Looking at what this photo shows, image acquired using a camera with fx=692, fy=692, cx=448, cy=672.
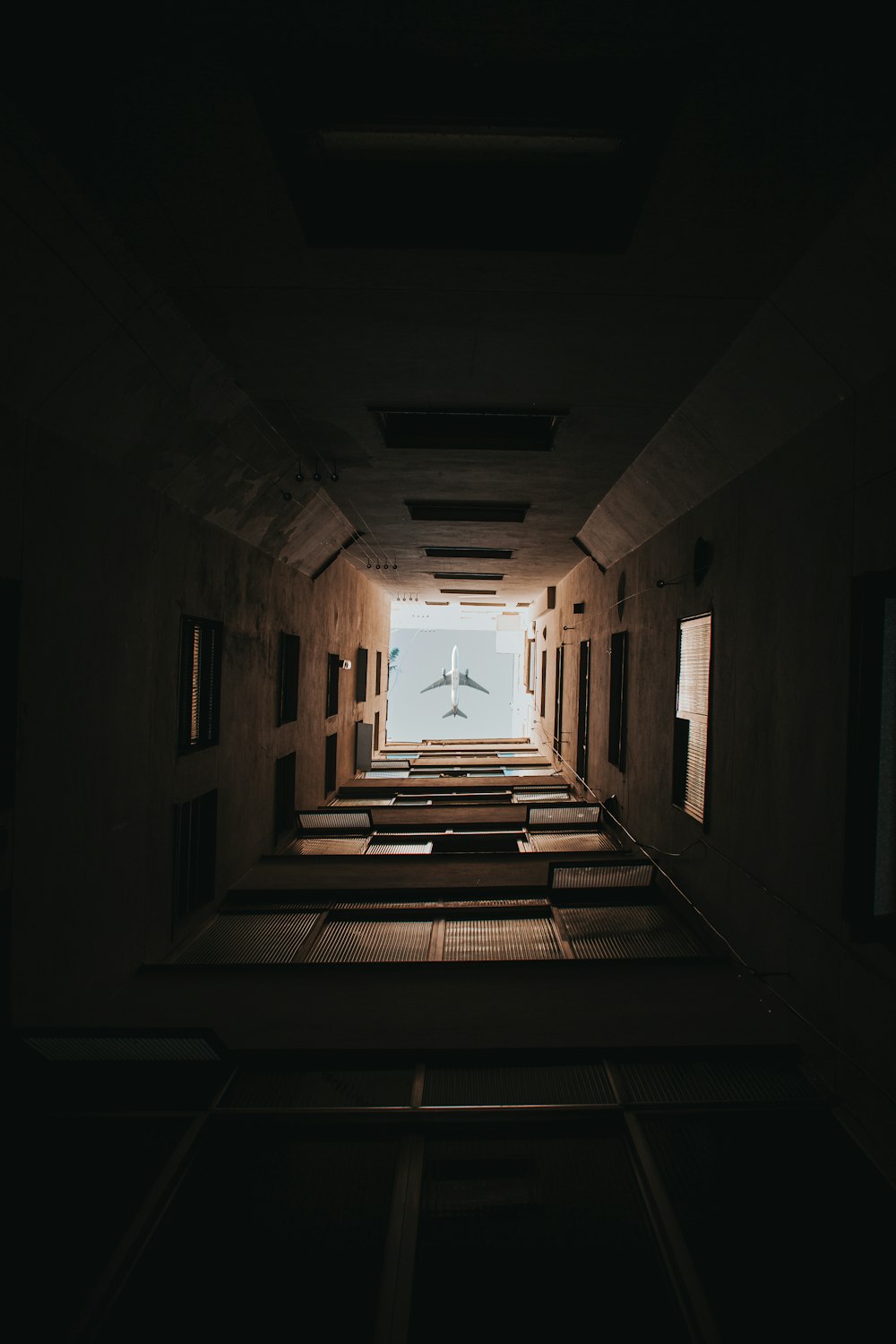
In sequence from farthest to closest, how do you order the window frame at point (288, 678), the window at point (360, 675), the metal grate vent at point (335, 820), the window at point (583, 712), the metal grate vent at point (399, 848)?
the window at point (360, 675) → the window at point (583, 712) → the window frame at point (288, 678) → the metal grate vent at point (335, 820) → the metal grate vent at point (399, 848)

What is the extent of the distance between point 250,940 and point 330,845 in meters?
3.28

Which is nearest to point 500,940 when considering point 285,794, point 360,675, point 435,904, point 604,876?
point 435,904

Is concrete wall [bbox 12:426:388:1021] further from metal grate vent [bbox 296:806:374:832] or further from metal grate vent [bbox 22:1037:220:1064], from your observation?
metal grate vent [bbox 296:806:374:832]

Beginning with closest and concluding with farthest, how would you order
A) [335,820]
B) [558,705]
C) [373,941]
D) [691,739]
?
1. [373,941]
2. [691,739]
3. [335,820]
4. [558,705]

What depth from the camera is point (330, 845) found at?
9234 mm

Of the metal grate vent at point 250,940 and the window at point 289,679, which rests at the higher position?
the window at point 289,679

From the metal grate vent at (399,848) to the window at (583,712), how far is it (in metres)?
4.92

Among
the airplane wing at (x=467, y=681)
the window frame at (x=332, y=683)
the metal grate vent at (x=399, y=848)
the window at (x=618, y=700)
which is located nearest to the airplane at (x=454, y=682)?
the airplane wing at (x=467, y=681)

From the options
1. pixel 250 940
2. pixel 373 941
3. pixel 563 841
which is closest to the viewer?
pixel 373 941

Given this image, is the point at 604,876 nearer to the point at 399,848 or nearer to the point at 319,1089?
the point at 399,848

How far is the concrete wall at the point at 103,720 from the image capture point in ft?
12.7

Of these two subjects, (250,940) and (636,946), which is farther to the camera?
(250,940)

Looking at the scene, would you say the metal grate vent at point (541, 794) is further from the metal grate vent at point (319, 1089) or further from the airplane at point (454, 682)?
the airplane at point (454, 682)

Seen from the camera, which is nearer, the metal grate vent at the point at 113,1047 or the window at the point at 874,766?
the metal grate vent at the point at 113,1047
